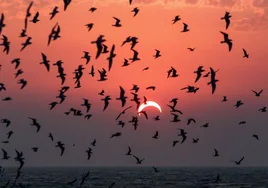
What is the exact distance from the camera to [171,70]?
51844mm

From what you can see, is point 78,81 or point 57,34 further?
point 78,81

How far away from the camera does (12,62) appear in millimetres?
49562

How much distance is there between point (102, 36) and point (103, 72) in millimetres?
8401

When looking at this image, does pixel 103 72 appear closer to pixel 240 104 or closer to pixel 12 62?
pixel 12 62

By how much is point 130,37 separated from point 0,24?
11608 mm

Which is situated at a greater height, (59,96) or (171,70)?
(171,70)

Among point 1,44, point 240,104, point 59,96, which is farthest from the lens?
point 240,104

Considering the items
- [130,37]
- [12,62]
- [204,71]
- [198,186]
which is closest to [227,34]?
[204,71]

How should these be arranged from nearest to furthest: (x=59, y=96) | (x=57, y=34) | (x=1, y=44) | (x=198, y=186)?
(x=57, y=34) < (x=1, y=44) < (x=59, y=96) < (x=198, y=186)

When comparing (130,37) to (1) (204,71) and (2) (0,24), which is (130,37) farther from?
(2) (0,24)

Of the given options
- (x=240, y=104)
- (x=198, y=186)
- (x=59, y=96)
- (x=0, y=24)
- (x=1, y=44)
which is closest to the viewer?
(x=0, y=24)

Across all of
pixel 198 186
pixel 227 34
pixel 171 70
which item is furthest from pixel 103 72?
pixel 198 186

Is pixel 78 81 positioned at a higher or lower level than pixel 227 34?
lower

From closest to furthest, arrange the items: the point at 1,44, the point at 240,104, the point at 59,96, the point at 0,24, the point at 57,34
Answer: the point at 0,24 < the point at 57,34 < the point at 1,44 < the point at 59,96 < the point at 240,104
